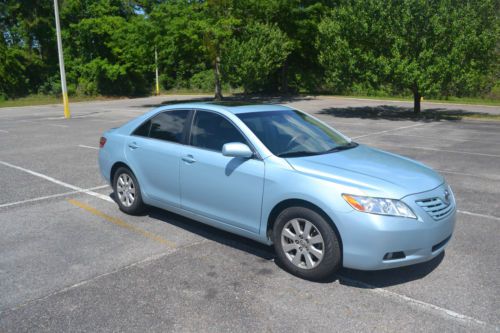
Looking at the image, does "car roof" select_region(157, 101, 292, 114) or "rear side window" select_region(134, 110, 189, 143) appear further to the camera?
"rear side window" select_region(134, 110, 189, 143)

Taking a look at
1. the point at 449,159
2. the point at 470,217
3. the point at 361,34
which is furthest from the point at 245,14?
the point at 470,217

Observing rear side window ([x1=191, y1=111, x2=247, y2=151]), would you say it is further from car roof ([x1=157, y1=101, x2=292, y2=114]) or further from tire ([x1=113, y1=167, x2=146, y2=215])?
tire ([x1=113, y1=167, x2=146, y2=215])

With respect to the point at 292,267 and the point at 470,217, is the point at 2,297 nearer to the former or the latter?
the point at 292,267

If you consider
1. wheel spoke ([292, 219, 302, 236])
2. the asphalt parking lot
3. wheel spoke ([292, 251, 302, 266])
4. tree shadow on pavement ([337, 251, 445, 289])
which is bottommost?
tree shadow on pavement ([337, 251, 445, 289])

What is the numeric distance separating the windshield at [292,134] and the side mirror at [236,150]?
0.80 feet

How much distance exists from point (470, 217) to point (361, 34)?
630 inches

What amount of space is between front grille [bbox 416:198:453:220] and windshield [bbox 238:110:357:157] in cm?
122

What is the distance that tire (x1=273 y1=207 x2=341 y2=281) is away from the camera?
3984mm

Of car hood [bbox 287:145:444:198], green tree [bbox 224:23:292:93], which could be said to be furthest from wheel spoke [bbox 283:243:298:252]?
green tree [bbox 224:23:292:93]

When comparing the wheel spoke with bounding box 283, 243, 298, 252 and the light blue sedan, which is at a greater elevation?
the light blue sedan

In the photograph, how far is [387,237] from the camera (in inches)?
148

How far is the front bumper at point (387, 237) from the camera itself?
3.77 metres

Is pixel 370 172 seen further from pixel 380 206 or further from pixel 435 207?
pixel 435 207

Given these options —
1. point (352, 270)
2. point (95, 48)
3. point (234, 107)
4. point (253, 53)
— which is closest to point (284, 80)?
point (253, 53)
